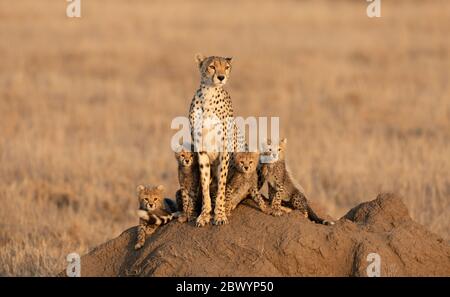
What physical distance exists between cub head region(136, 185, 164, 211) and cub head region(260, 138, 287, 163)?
0.79 metres

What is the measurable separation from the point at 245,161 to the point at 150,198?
72cm

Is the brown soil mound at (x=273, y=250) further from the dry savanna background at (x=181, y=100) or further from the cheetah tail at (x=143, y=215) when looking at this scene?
the dry savanna background at (x=181, y=100)

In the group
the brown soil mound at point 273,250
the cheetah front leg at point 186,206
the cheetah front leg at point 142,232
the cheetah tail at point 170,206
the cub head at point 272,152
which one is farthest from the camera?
the cheetah tail at point 170,206

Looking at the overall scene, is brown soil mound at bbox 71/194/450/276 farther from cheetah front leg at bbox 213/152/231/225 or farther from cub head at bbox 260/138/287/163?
cub head at bbox 260/138/287/163

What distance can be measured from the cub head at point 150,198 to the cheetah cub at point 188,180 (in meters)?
0.16

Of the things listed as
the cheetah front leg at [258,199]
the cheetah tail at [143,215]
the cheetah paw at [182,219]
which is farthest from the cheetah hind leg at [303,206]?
the cheetah tail at [143,215]

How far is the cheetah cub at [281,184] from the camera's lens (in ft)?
21.3

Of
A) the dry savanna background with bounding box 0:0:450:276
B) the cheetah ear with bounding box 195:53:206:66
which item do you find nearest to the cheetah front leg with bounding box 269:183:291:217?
the cheetah ear with bounding box 195:53:206:66

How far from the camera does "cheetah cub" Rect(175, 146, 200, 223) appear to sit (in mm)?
6367

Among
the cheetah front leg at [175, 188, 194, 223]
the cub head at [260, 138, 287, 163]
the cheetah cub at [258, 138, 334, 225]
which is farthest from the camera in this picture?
the cub head at [260, 138, 287, 163]

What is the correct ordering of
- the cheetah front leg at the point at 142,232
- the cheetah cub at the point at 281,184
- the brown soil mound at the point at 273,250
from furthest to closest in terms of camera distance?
the cheetah cub at the point at 281,184
the cheetah front leg at the point at 142,232
the brown soil mound at the point at 273,250

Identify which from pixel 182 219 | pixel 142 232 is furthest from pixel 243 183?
pixel 142 232

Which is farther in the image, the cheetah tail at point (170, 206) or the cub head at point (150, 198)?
the cheetah tail at point (170, 206)
